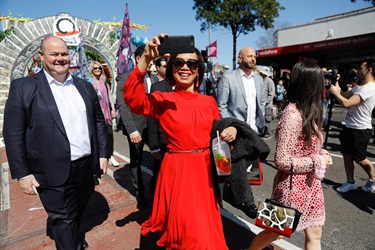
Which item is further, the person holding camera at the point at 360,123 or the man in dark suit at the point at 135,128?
the person holding camera at the point at 360,123

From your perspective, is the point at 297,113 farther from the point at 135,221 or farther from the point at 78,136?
the point at 135,221

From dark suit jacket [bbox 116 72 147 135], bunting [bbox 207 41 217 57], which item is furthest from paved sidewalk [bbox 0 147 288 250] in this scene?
bunting [bbox 207 41 217 57]

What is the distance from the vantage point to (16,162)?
6.79 ft

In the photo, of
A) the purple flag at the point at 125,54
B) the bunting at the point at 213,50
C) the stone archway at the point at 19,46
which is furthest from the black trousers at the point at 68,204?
the bunting at the point at 213,50

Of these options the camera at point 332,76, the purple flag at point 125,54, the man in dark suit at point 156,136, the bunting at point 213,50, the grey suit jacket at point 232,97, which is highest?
the bunting at point 213,50

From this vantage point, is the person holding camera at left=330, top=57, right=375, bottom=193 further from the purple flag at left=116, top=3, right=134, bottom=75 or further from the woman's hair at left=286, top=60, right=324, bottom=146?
the purple flag at left=116, top=3, right=134, bottom=75

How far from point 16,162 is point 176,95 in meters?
1.39

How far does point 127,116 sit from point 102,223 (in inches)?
56.1

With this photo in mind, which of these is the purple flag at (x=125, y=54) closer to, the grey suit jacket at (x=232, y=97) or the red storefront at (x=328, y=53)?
the grey suit jacket at (x=232, y=97)

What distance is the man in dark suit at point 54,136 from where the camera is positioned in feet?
6.79

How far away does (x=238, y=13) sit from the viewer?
19.2 m

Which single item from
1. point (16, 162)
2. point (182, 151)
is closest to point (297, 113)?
point (182, 151)

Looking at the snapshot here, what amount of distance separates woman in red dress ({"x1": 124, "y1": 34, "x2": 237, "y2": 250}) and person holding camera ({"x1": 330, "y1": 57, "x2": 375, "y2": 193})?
250 centimetres

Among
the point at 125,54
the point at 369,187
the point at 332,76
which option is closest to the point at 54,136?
the point at 332,76
